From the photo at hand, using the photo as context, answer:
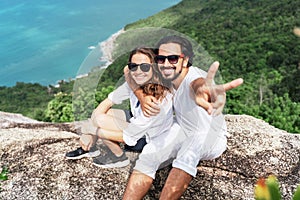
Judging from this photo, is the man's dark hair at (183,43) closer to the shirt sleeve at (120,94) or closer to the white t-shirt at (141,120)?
the white t-shirt at (141,120)

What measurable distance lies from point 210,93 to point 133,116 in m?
0.85

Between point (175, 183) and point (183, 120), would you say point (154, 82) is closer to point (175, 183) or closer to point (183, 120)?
point (183, 120)

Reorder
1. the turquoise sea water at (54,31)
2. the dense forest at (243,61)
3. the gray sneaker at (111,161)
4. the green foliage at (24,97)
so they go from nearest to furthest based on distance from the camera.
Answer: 1. the gray sneaker at (111,161)
2. the dense forest at (243,61)
3. the green foliage at (24,97)
4. the turquoise sea water at (54,31)

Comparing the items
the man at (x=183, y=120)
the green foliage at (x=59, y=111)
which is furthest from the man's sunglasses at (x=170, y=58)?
the green foliage at (x=59, y=111)

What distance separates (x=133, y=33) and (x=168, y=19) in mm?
55035

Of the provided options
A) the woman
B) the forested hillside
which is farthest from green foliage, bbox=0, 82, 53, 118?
the woman

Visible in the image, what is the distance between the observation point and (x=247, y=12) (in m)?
48.2

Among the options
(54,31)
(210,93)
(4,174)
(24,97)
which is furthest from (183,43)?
(54,31)

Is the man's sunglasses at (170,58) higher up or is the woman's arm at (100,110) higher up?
the man's sunglasses at (170,58)

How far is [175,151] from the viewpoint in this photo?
344 centimetres

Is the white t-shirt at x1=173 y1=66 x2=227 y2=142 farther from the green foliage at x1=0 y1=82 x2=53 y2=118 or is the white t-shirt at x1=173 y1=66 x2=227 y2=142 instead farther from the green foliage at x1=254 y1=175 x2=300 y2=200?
the green foliage at x1=0 y1=82 x2=53 y2=118

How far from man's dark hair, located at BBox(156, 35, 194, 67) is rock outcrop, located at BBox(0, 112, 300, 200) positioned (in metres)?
1.23

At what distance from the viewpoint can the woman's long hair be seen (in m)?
3.16

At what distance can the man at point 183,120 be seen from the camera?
118 inches
